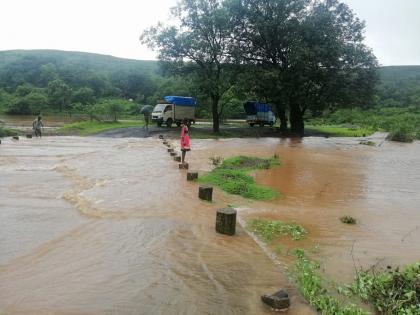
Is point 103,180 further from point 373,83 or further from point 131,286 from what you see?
point 373,83

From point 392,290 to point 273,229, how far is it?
296 centimetres

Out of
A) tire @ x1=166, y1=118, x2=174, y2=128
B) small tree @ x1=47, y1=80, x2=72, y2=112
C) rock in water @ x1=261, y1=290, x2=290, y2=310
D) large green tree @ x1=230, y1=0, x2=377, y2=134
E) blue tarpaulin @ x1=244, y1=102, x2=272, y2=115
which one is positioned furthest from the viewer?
small tree @ x1=47, y1=80, x2=72, y2=112

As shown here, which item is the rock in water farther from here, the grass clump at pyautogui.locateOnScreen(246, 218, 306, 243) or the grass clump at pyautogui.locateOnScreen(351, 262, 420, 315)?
the grass clump at pyautogui.locateOnScreen(246, 218, 306, 243)

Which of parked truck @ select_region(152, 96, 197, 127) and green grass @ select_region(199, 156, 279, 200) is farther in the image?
parked truck @ select_region(152, 96, 197, 127)

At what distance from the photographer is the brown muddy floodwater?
4934 mm

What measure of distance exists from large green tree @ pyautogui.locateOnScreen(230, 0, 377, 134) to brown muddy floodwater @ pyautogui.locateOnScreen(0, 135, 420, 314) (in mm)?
18339

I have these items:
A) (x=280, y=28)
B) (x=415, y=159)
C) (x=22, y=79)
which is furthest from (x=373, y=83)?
(x=22, y=79)

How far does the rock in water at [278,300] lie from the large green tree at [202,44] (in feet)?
92.5

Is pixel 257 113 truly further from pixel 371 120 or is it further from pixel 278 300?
pixel 278 300

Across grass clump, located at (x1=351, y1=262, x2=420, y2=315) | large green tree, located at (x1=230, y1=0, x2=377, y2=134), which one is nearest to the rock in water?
grass clump, located at (x1=351, y1=262, x2=420, y2=315)

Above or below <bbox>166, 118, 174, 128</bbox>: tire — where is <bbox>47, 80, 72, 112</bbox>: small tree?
above

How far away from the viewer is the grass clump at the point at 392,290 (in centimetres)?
472

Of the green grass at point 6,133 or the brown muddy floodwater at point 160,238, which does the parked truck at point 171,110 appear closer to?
the green grass at point 6,133

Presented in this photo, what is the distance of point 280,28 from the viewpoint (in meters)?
32.3
